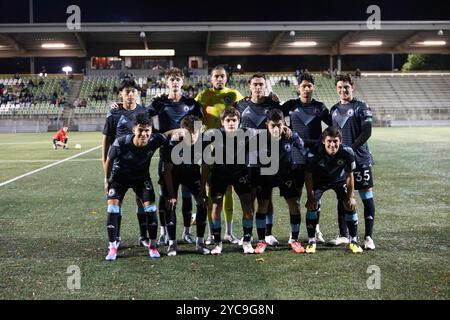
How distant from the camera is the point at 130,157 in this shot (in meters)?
5.23

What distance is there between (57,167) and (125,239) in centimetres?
839

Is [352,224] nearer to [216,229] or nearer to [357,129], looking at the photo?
[357,129]

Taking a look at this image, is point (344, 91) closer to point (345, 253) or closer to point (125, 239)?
point (345, 253)

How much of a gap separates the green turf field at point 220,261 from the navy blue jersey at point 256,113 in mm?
1384

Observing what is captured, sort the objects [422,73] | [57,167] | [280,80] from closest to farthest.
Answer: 1. [57,167]
2. [280,80]
3. [422,73]

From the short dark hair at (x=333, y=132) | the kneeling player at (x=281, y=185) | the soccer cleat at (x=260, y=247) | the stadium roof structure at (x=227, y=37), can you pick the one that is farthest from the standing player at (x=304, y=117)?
the stadium roof structure at (x=227, y=37)

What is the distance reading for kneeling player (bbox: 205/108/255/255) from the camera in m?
5.21

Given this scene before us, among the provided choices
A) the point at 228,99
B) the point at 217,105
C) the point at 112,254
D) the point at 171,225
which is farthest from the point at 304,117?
the point at 112,254

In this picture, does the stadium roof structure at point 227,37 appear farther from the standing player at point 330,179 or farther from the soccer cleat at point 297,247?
the soccer cleat at point 297,247

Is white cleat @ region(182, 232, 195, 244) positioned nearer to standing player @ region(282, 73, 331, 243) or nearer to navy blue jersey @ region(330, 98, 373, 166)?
standing player @ region(282, 73, 331, 243)

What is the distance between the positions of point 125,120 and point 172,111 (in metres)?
0.53

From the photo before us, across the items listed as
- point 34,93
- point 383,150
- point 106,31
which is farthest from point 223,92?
point 34,93

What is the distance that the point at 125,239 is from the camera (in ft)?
19.8

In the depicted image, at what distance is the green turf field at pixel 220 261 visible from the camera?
13.3ft
